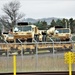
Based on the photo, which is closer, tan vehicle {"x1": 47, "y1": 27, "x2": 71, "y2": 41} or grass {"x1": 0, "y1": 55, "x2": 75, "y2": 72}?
grass {"x1": 0, "y1": 55, "x2": 75, "y2": 72}

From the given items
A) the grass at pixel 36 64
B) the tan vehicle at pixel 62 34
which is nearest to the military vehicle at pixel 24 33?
the tan vehicle at pixel 62 34

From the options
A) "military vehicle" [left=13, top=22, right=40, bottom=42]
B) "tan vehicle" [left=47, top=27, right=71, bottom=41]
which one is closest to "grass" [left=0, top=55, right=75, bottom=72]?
"military vehicle" [left=13, top=22, right=40, bottom=42]

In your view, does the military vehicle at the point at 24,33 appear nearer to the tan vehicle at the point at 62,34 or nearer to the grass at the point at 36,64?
the tan vehicle at the point at 62,34

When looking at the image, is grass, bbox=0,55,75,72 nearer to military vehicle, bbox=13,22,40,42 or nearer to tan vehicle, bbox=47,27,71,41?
military vehicle, bbox=13,22,40,42

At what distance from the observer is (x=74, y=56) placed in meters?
13.3

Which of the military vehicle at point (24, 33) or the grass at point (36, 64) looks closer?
the grass at point (36, 64)

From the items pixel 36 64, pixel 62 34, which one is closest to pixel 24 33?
pixel 62 34

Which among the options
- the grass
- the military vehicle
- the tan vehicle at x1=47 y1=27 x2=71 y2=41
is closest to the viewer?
the grass

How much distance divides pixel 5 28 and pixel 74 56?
87.1 meters

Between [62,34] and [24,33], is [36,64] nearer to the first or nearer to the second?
[24,33]

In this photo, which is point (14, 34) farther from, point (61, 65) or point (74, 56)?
point (74, 56)

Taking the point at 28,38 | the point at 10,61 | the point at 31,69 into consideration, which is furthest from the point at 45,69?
the point at 28,38

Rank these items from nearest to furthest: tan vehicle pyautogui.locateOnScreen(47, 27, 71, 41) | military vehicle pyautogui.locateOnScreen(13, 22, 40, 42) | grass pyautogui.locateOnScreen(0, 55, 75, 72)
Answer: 1. grass pyautogui.locateOnScreen(0, 55, 75, 72)
2. military vehicle pyautogui.locateOnScreen(13, 22, 40, 42)
3. tan vehicle pyautogui.locateOnScreen(47, 27, 71, 41)

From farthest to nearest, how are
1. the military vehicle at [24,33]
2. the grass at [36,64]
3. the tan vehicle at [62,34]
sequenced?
the tan vehicle at [62,34] → the military vehicle at [24,33] → the grass at [36,64]
